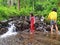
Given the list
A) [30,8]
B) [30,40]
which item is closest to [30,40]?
[30,40]

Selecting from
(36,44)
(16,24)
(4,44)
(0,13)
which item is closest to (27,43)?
(36,44)

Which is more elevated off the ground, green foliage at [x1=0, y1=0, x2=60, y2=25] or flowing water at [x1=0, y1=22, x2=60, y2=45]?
flowing water at [x1=0, y1=22, x2=60, y2=45]

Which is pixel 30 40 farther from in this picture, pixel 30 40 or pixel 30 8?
pixel 30 8

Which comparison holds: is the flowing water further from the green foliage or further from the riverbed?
the green foliage

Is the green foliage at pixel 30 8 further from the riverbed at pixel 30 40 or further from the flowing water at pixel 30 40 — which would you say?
the riverbed at pixel 30 40

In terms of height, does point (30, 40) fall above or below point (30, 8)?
above

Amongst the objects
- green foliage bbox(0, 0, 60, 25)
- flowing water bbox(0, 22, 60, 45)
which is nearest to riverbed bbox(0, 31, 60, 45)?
flowing water bbox(0, 22, 60, 45)

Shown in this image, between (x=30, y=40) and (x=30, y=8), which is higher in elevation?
(x=30, y=40)

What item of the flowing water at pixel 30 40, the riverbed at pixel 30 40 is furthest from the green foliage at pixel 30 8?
the riverbed at pixel 30 40

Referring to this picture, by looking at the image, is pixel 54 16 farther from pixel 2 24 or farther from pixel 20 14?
pixel 20 14

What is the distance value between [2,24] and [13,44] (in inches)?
390

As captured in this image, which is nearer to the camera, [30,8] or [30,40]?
[30,40]

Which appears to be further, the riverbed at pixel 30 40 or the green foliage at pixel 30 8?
the green foliage at pixel 30 8

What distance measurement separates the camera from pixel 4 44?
10625 mm
